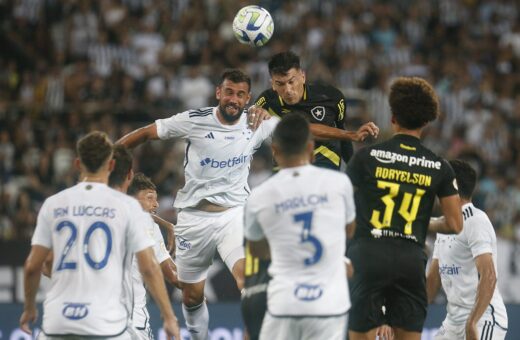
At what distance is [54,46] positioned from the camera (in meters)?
21.7

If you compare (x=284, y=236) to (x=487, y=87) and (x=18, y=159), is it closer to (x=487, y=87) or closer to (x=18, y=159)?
(x=18, y=159)

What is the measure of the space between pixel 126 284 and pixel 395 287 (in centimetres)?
204

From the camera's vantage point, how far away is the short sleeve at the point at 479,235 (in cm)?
916

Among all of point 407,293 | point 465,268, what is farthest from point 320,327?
point 465,268

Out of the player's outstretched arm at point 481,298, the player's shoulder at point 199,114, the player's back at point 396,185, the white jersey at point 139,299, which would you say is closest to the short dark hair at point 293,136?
the player's back at point 396,185

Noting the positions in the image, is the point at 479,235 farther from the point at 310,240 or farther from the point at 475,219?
the point at 310,240

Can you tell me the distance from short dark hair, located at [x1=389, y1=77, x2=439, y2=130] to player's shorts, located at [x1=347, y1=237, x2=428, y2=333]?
3.11 feet

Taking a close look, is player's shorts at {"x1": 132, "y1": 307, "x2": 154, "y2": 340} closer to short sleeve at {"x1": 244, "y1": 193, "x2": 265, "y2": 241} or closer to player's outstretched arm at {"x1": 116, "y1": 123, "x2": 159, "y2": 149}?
player's outstretched arm at {"x1": 116, "y1": 123, "x2": 159, "y2": 149}

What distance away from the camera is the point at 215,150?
1022cm

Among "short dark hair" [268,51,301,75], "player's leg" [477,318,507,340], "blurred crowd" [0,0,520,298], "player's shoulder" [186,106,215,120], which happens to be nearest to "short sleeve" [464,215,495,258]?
"player's leg" [477,318,507,340]

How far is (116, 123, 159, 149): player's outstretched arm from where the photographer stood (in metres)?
9.75

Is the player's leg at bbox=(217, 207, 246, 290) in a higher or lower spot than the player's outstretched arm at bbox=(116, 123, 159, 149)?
lower

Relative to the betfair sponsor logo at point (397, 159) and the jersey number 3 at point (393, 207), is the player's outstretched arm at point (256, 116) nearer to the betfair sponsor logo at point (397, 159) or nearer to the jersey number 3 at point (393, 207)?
the betfair sponsor logo at point (397, 159)

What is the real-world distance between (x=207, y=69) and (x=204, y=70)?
112mm
